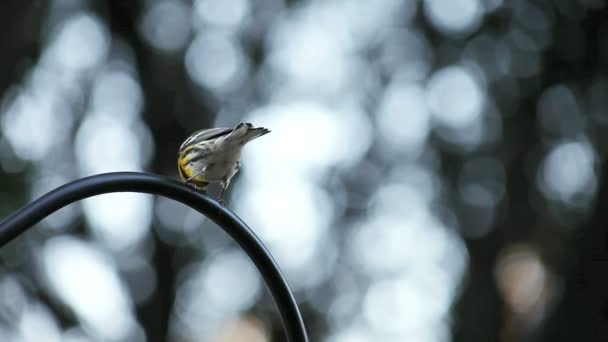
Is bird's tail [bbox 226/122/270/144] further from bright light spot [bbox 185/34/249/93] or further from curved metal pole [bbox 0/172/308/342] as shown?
bright light spot [bbox 185/34/249/93]

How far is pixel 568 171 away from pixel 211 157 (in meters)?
4.93

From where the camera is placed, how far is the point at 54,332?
17.4 ft

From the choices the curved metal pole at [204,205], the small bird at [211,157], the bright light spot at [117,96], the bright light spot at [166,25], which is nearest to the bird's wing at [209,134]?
the small bird at [211,157]

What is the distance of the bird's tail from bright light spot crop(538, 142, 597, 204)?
4.57 metres

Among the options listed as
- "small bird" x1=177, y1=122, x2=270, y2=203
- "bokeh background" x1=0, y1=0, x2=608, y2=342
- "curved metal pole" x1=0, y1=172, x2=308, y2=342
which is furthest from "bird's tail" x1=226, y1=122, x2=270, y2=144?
"bokeh background" x1=0, y1=0, x2=608, y2=342

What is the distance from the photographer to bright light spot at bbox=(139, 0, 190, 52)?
257 inches

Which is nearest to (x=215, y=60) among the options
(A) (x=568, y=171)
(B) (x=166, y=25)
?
(B) (x=166, y=25)

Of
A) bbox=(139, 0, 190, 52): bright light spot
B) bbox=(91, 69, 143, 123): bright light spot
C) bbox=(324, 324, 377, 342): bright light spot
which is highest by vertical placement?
bbox=(139, 0, 190, 52): bright light spot

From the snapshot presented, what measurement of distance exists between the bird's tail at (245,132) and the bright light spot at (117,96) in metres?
4.45

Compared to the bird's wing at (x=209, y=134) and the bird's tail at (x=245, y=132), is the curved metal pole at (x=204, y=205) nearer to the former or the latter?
the bird's tail at (x=245, y=132)

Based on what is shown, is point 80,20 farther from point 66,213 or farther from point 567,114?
point 567,114

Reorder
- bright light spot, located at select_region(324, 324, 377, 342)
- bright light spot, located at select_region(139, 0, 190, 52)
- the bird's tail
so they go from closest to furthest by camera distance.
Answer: the bird's tail
bright light spot, located at select_region(139, 0, 190, 52)
bright light spot, located at select_region(324, 324, 377, 342)

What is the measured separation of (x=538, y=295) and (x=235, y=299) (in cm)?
240

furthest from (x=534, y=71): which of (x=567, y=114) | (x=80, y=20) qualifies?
(x=80, y=20)
